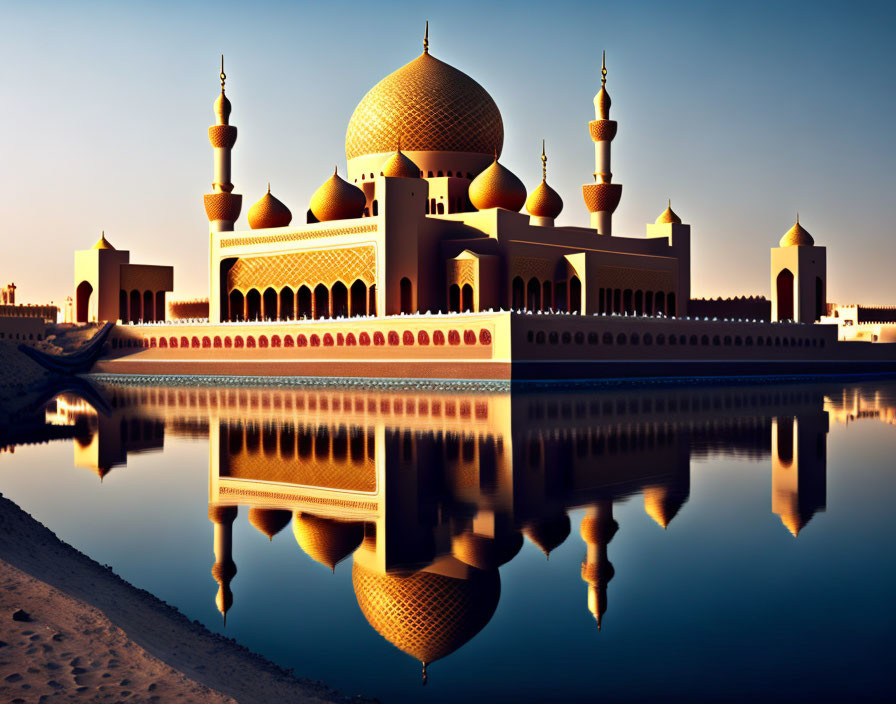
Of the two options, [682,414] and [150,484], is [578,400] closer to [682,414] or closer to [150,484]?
[682,414]

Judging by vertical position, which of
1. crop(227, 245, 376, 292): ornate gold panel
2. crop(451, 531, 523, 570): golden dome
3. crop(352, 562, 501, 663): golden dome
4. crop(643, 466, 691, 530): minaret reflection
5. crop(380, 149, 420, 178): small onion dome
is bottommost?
crop(352, 562, 501, 663): golden dome

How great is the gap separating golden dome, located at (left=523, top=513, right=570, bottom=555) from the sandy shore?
1910mm

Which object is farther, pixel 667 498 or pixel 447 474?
pixel 447 474

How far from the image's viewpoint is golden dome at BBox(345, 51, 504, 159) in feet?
97.0

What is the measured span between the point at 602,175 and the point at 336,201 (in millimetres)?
7822

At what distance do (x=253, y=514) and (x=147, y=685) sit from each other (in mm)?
3038

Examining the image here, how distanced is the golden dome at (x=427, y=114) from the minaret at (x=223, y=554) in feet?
80.9

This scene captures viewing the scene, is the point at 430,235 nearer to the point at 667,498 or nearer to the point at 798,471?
the point at 798,471

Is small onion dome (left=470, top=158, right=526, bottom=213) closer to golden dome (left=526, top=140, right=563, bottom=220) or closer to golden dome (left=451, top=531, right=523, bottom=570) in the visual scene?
golden dome (left=526, top=140, right=563, bottom=220)

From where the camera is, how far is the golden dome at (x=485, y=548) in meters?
4.52

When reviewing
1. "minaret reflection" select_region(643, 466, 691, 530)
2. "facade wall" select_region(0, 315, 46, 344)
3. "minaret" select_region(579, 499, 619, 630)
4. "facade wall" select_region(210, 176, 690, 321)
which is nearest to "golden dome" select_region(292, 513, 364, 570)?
"minaret" select_region(579, 499, 619, 630)

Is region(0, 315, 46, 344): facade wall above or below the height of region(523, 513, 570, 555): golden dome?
above

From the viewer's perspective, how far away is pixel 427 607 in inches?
149

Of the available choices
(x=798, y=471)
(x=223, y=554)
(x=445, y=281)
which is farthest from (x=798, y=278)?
(x=223, y=554)
